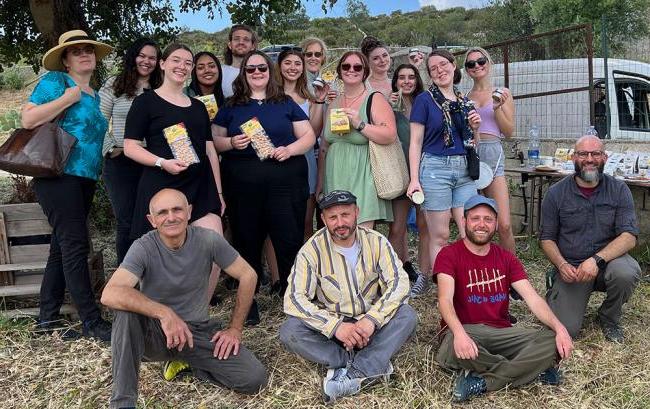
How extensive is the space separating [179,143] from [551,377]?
8.15ft

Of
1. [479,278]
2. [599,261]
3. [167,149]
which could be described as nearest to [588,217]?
[599,261]

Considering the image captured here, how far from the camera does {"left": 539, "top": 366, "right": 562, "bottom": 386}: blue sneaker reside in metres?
3.32

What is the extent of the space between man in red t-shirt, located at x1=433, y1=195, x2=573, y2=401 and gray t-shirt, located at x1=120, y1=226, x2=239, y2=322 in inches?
48.3

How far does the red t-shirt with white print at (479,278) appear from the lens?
3.32 meters

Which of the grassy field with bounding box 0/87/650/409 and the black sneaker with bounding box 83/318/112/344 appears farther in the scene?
the black sneaker with bounding box 83/318/112/344

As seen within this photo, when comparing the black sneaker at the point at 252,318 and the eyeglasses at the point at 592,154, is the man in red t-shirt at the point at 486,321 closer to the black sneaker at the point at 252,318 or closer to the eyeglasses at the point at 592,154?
the eyeglasses at the point at 592,154

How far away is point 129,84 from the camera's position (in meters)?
4.12

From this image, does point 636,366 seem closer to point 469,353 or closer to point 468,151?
point 469,353

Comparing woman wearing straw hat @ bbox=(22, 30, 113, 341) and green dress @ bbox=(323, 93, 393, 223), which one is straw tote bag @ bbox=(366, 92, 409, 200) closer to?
green dress @ bbox=(323, 93, 393, 223)

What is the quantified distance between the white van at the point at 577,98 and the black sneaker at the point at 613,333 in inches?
130

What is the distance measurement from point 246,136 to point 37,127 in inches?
49.6

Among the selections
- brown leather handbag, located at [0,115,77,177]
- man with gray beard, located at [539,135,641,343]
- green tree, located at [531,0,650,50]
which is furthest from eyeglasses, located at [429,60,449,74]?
green tree, located at [531,0,650,50]

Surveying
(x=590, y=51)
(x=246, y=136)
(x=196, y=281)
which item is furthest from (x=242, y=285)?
(x=590, y=51)

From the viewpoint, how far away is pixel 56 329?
4.08m
